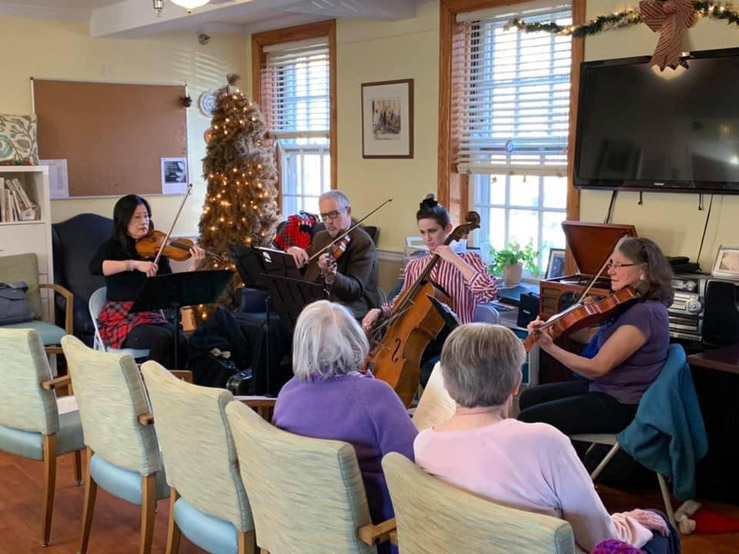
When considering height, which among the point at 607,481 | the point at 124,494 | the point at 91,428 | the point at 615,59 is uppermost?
the point at 615,59

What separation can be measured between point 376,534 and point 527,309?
2.68m

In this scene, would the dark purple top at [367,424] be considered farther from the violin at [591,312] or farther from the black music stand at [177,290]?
the black music stand at [177,290]

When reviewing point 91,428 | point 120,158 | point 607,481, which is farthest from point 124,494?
point 120,158

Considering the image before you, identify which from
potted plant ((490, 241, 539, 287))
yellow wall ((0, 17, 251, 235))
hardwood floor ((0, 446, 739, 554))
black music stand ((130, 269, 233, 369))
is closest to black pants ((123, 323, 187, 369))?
black music stand ((130, 269, 233, 369))

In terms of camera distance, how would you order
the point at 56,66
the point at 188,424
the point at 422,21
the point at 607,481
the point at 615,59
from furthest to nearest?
the point at 56,66
the point at 422,21
the point at 615,59
the point at 607,481
the point at 188,424

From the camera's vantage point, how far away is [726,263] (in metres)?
3.86

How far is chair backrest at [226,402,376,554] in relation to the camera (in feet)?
6.35

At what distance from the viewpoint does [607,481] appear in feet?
12.3

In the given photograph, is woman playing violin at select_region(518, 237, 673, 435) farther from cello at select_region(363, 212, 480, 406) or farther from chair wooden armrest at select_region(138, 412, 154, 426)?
chair wooden armrest at select_region(138, 412, 154, 426)

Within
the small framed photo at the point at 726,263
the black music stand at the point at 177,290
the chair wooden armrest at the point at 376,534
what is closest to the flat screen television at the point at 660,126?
the small framed photo at the point at 726,263

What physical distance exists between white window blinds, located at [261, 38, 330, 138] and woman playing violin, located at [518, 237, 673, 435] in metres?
3.65

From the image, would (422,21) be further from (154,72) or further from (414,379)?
(414,379)

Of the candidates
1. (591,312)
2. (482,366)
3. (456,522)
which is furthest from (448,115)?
(456,522)

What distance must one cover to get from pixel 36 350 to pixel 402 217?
3082 millimetres
